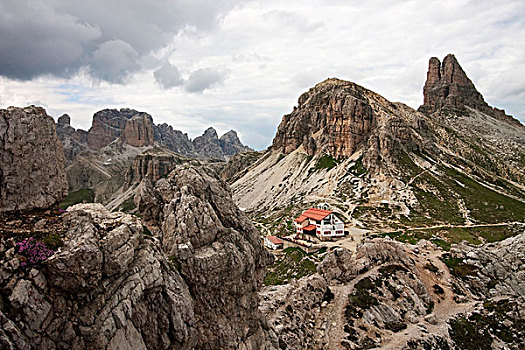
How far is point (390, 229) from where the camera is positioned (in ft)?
249

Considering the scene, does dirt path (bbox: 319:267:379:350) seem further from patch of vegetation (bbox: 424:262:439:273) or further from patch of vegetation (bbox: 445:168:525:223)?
patch of vegetation (bbox: 445:168:525:223)

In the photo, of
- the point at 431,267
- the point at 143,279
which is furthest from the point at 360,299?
the point at 143,279

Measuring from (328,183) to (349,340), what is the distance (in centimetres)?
8660

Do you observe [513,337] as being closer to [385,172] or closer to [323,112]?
[385,172]

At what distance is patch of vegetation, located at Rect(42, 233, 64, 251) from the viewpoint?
11015 millimetres

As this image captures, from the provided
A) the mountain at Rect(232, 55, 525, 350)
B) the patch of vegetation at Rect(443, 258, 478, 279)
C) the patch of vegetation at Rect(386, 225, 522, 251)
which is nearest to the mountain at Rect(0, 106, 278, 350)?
the mountain at Rect(232, 55, 525, 350)

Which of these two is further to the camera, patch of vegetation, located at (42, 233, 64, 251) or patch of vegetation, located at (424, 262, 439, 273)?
patch of vegetation, located at (424, 262, 439, 273)

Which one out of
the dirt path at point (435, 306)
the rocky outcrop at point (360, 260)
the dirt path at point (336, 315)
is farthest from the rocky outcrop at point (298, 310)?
the dirt path at point (435, 306)

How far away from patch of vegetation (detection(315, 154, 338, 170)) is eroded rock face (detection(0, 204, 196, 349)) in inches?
4512

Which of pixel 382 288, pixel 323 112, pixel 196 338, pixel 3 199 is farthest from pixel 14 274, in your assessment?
pixel 323 112

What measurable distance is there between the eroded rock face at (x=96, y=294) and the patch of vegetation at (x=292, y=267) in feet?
137

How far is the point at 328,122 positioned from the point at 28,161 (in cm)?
13445

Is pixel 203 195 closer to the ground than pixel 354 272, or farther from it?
farther from it

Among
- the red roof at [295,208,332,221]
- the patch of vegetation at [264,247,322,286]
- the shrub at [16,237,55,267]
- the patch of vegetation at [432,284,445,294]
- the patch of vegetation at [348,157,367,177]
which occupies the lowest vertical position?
the patch of vegetation at [264,247,322,286]
